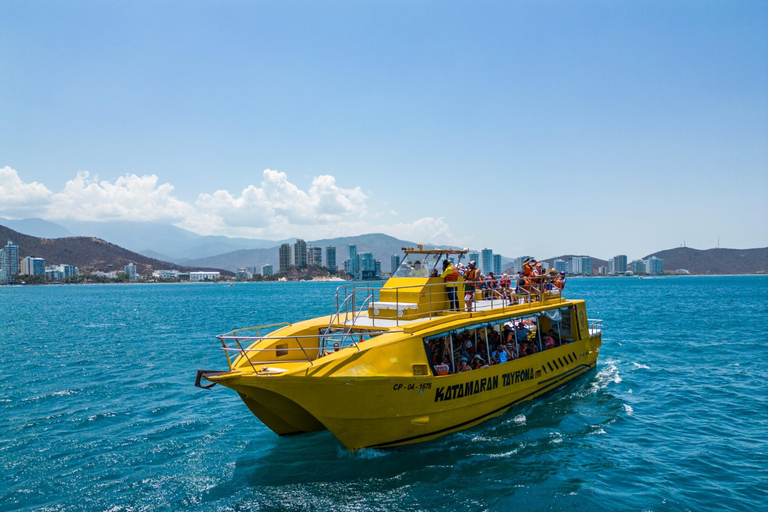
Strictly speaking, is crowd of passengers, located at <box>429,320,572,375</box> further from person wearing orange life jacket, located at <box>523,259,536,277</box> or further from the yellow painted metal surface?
person wearing orange life jacket, located at <box>523,259,536,277</box>

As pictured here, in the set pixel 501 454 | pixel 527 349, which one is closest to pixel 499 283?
pixel 527 349

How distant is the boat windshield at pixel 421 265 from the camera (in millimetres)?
13953

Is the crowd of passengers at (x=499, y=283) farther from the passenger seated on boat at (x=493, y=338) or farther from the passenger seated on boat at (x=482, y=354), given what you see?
the passenger seated on boat at (x=482, y=354)

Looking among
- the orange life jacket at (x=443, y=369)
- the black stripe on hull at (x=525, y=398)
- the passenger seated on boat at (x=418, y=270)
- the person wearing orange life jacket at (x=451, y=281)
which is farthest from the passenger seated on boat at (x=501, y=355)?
the passenger seated on boat at (x=418, y=270)

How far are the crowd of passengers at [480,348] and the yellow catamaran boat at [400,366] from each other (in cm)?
3

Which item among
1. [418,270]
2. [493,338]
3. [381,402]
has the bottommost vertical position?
[381,402]

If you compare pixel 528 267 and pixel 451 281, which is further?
pixel 528 267

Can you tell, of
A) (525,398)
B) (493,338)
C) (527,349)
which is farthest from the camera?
(527,349)

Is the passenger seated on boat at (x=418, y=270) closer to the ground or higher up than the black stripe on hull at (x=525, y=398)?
higher up

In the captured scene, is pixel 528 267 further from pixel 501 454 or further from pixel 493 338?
pixel 501 454

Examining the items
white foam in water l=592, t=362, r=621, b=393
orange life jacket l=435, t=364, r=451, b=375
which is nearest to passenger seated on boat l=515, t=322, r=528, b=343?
white foam in water l=592, t=362, r=621, b=393

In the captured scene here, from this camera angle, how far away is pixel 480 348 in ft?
45.3

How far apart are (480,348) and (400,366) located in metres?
4.27

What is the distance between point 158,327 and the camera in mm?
38156
